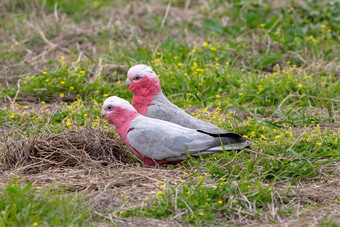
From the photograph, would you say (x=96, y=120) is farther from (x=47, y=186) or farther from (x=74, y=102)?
(x=47, y=186)

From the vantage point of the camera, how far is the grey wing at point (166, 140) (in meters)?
4.52

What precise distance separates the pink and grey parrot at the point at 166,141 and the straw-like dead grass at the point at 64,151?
257mm

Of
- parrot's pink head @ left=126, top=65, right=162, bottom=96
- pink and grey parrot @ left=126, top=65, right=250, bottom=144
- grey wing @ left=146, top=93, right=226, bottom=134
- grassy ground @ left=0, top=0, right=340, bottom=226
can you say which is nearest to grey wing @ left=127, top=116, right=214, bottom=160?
grassy ground @ left=0, top=0, right=340, bottom=226

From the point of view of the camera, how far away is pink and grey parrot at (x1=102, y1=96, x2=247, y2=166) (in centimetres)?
A: 452

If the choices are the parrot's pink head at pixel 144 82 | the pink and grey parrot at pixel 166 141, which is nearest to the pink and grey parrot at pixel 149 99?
the parrot's pink head at pixel 144 82

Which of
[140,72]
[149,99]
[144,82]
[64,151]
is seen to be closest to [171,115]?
[149,99]

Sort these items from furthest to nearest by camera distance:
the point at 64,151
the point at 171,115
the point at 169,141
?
the point at 171,115
the point at 64,151
the point at 169,141

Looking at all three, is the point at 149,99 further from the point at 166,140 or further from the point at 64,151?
the point at 64,151

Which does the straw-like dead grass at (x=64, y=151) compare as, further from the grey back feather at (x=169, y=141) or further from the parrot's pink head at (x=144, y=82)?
the parrot's pink head at (x=144, y=82)

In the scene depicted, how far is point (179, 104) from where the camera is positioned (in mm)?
6258

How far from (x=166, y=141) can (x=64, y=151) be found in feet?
3.10

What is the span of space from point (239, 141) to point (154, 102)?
1.09m

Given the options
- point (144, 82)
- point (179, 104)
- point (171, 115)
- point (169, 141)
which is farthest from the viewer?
point (179, 104)

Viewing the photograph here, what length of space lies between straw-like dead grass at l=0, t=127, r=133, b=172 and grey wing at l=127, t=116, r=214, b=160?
1.16 feet
